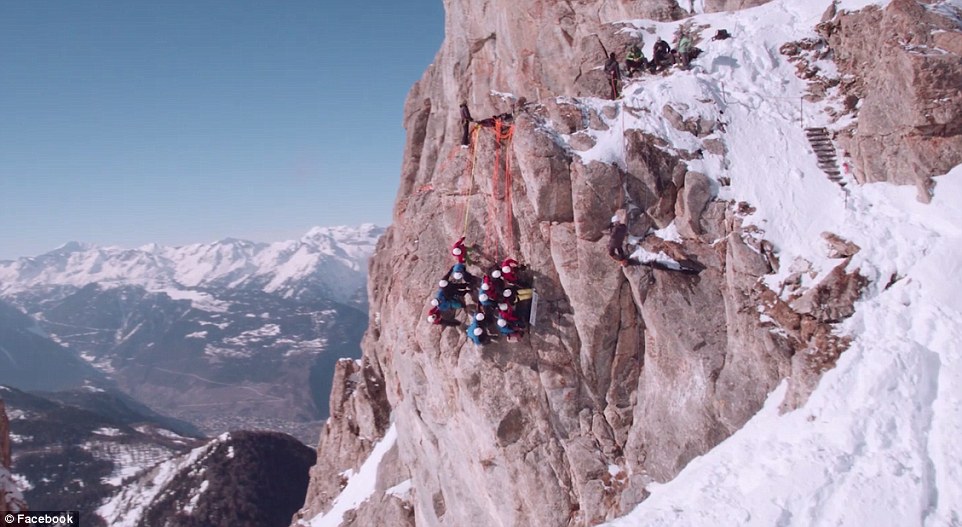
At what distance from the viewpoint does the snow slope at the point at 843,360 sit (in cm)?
1247

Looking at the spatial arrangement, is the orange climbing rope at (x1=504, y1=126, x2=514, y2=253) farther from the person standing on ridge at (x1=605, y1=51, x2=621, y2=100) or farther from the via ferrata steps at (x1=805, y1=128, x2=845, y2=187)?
the via ferrata steps at (x1=805, y1=128, x2=845, y2=187)

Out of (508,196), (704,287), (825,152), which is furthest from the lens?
(508,196)

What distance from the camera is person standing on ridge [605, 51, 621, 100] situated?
25.2 meters

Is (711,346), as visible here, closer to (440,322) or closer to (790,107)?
(440,322)

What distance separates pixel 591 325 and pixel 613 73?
11856 millimetres

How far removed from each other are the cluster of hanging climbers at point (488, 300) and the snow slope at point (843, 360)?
542cm

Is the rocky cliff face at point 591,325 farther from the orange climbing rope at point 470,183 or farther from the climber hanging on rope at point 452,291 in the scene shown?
the climber hanging on rope at point 452,291

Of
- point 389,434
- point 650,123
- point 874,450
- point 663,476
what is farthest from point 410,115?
point 874,450

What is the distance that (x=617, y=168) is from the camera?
69.6 feet

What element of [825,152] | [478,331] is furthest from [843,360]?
[478,331]

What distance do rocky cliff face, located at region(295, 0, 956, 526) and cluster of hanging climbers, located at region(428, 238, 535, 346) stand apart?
0.59 m

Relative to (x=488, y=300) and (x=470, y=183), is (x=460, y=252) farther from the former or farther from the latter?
(x=470, y=183)

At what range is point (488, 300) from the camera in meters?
20.9

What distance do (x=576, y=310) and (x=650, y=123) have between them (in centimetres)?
786
